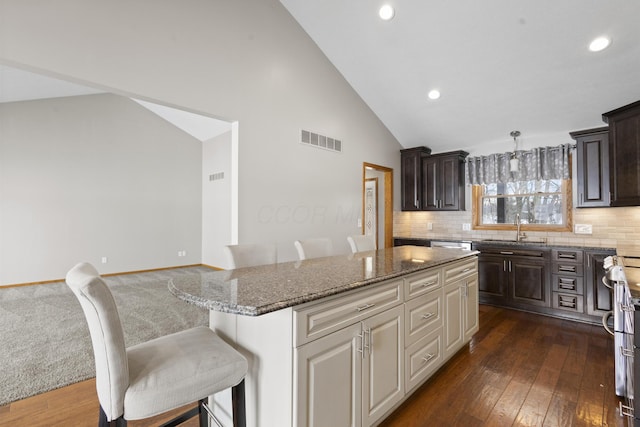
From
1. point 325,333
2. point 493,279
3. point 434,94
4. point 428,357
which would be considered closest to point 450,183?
point 434,94

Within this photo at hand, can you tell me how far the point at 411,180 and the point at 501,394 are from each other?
3784 mm

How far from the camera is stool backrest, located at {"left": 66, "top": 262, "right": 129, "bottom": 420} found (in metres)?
1.02

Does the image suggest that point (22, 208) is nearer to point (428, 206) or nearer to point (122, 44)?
point (122, 44)

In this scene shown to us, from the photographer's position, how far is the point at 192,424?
1.78m

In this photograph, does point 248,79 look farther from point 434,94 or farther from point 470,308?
A: point 470,308

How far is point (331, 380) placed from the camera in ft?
4.33

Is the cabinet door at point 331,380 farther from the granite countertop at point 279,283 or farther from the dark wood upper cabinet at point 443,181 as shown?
the dark wood upper cabinet at point 443,181

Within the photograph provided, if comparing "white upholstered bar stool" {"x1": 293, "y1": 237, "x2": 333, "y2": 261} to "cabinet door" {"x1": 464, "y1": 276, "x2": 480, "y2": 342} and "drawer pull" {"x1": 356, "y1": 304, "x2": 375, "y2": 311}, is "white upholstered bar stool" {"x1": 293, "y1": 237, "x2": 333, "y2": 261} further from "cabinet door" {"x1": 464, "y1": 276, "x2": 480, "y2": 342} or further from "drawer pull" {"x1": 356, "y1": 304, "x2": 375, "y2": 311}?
"cabinet door" {"x1": 464, "y1": 276, "x2": 480, "y2": 342}

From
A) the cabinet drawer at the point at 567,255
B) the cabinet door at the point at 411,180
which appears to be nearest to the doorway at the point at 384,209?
the cabinet door at the point at 411,180

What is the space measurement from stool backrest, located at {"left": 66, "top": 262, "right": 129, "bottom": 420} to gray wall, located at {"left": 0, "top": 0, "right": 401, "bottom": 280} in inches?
82.9

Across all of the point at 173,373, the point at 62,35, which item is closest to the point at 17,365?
the point at 173,373

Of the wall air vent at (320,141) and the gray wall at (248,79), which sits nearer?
the gray wall at (248,79)

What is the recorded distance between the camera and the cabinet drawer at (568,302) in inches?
138

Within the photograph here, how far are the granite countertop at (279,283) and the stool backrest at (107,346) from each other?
268mm
